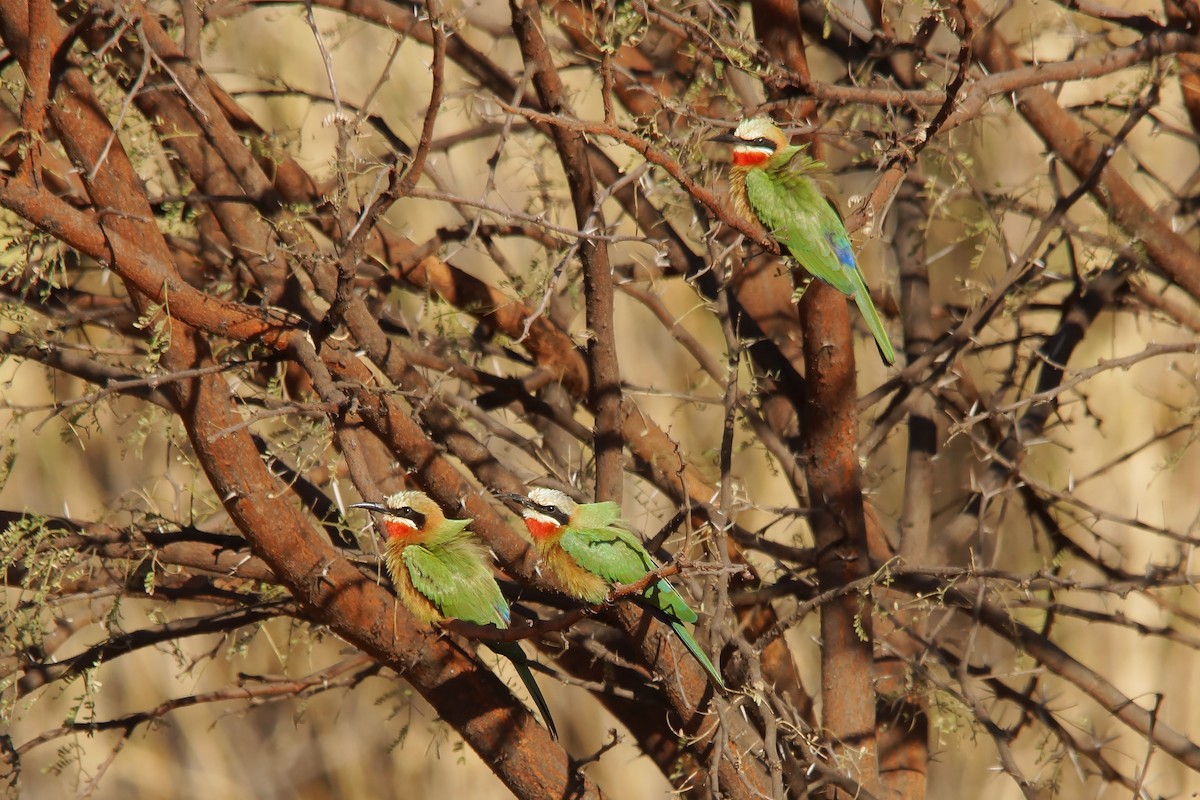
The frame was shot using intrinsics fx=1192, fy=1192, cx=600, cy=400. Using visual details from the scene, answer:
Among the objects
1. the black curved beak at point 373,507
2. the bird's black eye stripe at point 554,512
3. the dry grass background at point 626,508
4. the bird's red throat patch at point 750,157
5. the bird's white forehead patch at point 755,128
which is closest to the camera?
the black curved beak at point 373,507

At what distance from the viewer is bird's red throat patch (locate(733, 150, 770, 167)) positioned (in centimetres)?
359

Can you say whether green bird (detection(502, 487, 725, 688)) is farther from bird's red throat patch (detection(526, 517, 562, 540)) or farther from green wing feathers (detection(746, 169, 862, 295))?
green wing feathers (detection(746, 169, 862, 295))

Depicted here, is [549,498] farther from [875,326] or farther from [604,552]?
[875,326]

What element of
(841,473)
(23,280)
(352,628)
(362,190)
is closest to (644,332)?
(362,190)

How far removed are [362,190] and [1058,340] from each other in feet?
8.83

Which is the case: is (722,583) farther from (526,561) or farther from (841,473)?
(841,473)

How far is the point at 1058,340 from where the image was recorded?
13.5 ft

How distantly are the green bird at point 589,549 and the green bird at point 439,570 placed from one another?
0.68 ft

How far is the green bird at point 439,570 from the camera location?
10.4 ft

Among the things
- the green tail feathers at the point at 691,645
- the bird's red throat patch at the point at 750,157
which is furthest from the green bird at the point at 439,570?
the bird's red throat patch at the point at 750,157

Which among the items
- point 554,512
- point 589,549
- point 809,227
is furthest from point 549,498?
point 809,227

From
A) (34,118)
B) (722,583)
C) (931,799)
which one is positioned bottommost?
(931,799)

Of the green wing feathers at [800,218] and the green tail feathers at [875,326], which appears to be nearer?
the green wing feathers at [800,218]

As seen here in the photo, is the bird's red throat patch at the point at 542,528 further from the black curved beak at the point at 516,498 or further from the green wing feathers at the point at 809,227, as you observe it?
the green wing feathers at the point at 809,227
